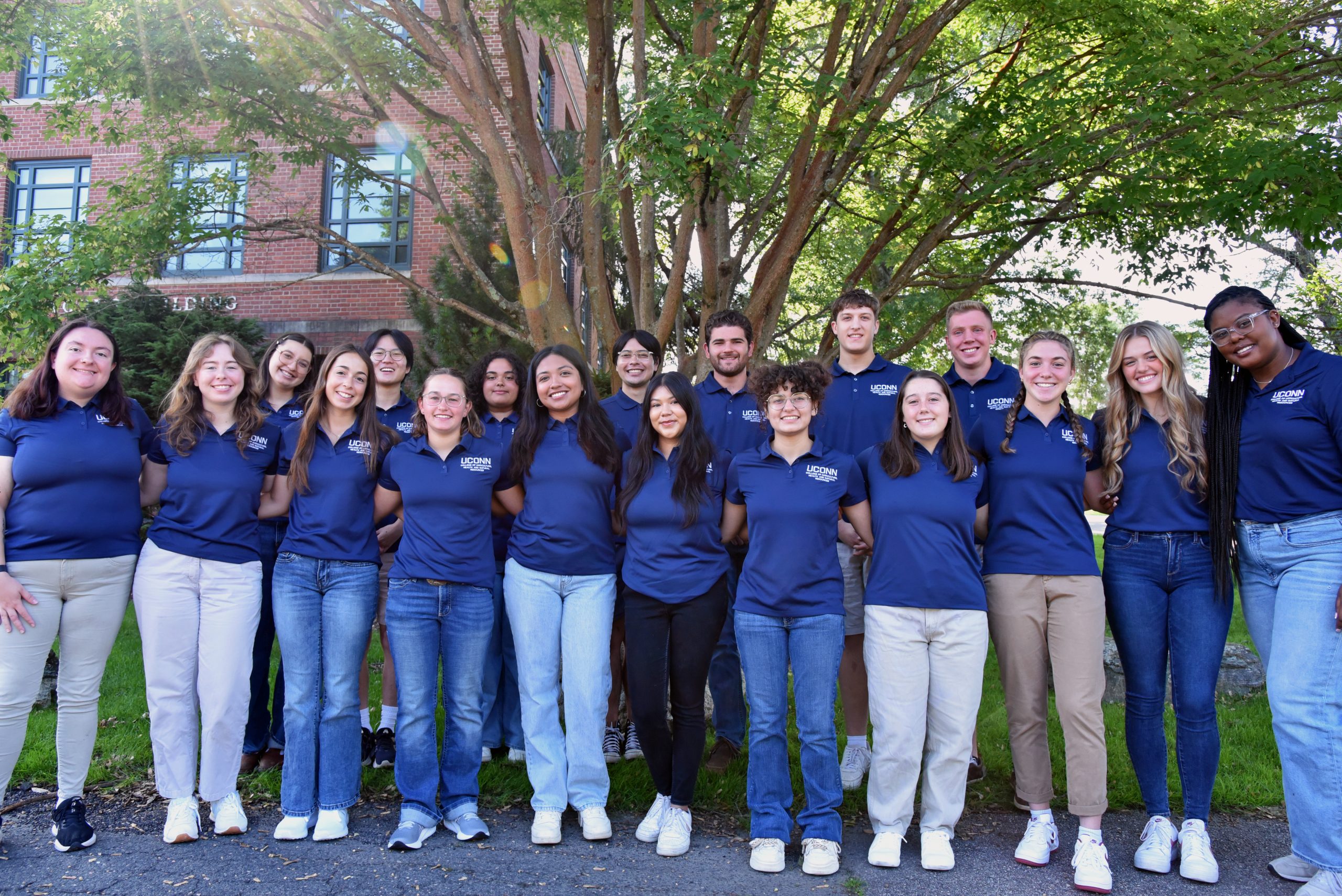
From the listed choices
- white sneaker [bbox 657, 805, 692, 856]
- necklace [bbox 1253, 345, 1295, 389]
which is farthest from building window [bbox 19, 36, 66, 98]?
necklace [bbox 1253, 345, 1295, 389]

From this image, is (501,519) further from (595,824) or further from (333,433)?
(595,824)

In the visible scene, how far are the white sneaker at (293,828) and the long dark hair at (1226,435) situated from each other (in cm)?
401

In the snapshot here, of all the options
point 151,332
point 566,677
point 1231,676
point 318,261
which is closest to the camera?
point 566,677

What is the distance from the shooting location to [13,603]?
12.9 ft

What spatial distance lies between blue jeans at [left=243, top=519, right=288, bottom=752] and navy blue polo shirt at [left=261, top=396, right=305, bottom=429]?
0.52 meters

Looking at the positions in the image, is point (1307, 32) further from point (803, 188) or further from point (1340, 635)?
point (1340, 635)

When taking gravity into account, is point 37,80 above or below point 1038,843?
above

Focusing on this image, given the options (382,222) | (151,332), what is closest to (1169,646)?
(151,332)

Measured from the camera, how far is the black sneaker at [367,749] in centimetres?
512

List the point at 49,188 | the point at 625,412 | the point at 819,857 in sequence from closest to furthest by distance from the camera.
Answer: the point at 819,857
the point at 625,412
the point at 49,188

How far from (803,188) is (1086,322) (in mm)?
7701

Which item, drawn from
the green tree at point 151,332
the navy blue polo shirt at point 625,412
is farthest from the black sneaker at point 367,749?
the green tree at point 151,332

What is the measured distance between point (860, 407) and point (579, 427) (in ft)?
4.93

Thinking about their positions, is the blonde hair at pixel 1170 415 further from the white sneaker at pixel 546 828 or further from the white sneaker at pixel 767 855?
the white sneaker at pixel 546 828
